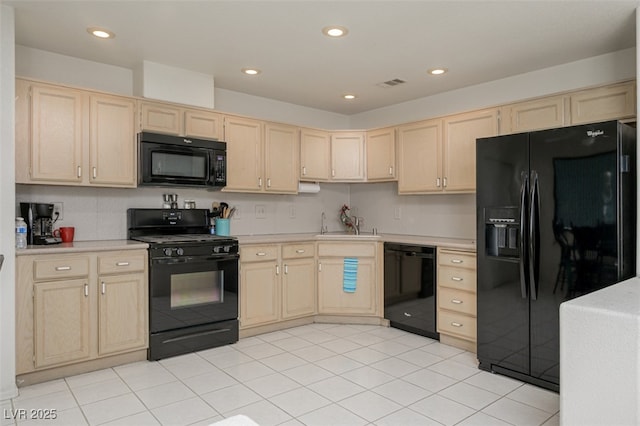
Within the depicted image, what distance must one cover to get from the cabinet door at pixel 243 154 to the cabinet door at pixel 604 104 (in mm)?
2872

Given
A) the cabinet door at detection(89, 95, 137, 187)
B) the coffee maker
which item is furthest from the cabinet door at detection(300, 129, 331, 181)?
the coffee maker

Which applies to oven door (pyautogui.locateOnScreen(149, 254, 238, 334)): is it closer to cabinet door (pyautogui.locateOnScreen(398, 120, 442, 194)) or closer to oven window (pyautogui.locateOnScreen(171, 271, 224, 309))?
oven window (pyautogui.locateOnScreen(171, 271, 224, 309))

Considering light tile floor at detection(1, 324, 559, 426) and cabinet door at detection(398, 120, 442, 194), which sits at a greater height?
cabinet door at detection(398, 120, 442, 194)

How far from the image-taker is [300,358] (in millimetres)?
3543

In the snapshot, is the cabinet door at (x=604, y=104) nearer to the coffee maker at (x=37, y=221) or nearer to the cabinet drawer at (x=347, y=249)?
the cabinet drawer at (x=347, y=249)

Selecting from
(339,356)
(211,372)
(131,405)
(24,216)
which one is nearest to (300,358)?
(339,356)

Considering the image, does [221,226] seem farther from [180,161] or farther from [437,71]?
[437,71]

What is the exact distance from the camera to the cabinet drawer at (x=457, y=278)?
145 inches

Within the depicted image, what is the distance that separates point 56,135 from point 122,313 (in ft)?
4.83

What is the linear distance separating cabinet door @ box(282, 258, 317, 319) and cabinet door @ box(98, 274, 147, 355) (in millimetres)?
1411

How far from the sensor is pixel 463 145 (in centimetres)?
406

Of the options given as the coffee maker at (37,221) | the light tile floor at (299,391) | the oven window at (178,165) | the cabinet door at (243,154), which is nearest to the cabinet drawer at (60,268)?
the coffee maker at (37,221)

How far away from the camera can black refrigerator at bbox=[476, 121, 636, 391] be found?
2.69 metres

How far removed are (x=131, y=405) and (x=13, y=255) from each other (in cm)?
127
